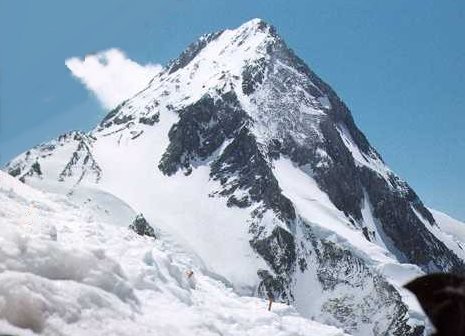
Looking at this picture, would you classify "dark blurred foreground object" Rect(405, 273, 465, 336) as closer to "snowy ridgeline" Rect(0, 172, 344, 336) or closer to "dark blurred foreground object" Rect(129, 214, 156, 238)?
"snowy ridgeline" Rect(0, 172, 344, 336)

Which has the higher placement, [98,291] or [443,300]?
[98,291]

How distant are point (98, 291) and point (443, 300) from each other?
47.0 feet

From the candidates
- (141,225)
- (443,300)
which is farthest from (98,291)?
(141,225)

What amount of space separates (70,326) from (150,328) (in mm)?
3141

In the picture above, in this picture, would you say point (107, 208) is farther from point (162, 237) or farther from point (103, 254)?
point (103, 254)

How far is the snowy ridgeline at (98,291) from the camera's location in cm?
1499

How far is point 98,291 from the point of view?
17.7 metres

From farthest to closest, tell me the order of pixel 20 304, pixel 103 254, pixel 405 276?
pixel 405 276
pixel 103 254
pixel 20 304

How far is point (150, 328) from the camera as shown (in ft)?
59.1

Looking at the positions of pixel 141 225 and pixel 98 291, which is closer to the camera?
pixel 98 291

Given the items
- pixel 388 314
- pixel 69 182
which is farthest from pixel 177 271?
pixel 69 182

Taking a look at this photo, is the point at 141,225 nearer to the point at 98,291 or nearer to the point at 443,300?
the point at 98,291

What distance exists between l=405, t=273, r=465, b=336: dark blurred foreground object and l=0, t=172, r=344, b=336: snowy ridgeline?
10896 millimetres

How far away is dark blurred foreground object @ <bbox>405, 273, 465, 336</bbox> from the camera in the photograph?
4.23 metres
